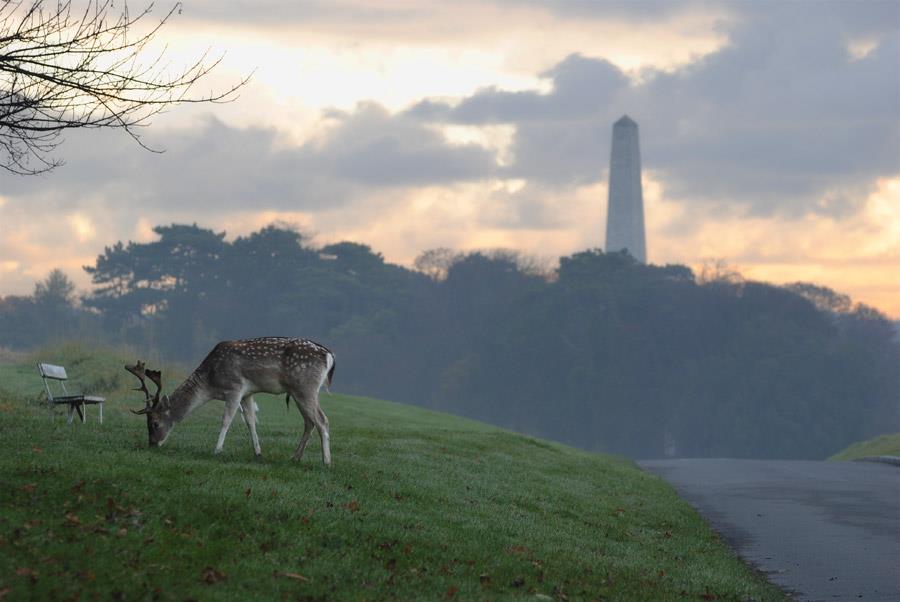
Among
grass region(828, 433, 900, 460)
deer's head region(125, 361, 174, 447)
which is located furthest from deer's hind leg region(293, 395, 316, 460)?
grass region(828, 433, 900, 460)

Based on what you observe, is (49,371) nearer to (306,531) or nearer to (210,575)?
(306,531)

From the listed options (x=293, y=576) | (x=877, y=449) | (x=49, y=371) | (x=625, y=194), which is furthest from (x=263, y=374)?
(x=625, y=194)

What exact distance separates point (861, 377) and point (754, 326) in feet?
33.8

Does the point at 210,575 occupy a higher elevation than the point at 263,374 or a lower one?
lower

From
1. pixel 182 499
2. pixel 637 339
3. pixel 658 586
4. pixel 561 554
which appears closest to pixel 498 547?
pixel 561 554

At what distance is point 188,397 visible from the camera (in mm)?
20172

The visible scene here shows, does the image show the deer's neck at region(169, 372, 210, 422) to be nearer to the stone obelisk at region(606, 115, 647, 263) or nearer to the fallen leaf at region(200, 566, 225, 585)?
the fallen leaf at region(200, 566, 225, 585)

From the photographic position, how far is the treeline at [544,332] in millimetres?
110312

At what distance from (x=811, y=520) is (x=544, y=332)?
9098 cm

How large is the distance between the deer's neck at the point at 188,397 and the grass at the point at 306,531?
682 millimetres

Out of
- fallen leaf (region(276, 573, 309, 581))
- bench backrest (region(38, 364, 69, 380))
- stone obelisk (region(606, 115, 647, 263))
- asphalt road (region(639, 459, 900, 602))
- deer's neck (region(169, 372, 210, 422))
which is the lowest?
asphalt road (region(639, 459, 900, 602))

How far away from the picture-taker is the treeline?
110312mm

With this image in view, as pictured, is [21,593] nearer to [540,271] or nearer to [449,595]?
[449,595]

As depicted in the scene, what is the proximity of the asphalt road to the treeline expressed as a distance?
236 feet
